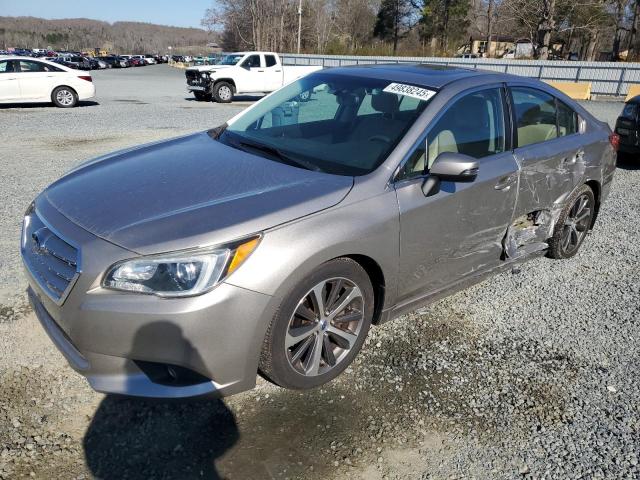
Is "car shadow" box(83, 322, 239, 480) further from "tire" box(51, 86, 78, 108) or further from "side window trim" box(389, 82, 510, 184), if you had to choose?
"tire" box(51, 86, 78, 108)

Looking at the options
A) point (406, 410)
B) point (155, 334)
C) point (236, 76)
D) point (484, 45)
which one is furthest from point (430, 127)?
point (484, 45)

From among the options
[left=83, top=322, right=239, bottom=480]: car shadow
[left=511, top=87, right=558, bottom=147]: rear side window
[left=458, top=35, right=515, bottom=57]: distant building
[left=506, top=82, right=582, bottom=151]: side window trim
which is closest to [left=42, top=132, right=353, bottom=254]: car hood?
[left=83, top=322, right=239, bottom=480]: car shadow

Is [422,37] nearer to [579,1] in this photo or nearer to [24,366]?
[579,1]

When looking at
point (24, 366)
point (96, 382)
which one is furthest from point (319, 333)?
point (24, 366)

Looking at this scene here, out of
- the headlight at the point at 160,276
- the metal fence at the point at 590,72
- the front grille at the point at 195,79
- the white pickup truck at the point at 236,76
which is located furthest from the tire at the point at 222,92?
the headlight at the point at 160,276

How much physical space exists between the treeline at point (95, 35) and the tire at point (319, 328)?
4876 inches

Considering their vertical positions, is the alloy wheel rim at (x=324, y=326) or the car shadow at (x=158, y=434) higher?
the alloy wheel rim at (x=324, y=326)

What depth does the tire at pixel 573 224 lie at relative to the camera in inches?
173

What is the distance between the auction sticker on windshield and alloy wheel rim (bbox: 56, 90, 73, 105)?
14.9 meters

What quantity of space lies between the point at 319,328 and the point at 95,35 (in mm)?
175347

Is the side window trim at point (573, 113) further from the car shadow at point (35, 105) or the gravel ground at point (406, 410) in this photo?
the car shadow at point (35, 105)

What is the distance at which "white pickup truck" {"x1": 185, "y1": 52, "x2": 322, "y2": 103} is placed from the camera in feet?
59.8

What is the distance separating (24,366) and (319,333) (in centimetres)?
174

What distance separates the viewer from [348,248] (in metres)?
2.64
